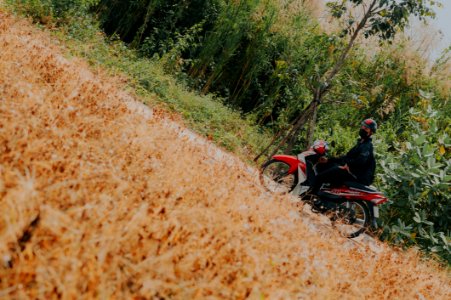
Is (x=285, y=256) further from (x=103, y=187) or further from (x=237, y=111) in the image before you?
(x=237, y=111)

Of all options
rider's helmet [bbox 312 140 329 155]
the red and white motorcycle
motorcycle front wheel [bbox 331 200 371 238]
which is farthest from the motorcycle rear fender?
motorcycle front wheel [bbox 331 200 371 238]

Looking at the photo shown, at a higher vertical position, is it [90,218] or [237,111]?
[90,218]

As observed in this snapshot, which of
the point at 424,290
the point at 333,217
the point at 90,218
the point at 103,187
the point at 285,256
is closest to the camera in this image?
the point at 90,218

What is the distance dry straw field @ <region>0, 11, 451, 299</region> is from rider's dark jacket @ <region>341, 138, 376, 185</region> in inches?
81.9

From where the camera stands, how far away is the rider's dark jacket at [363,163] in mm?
5922

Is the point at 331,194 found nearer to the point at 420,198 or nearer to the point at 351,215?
the point at 351,215

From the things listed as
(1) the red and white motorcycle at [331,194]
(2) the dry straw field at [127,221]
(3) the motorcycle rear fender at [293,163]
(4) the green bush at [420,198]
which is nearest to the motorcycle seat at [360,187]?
(1) the red and white motorcycle at [331,194]

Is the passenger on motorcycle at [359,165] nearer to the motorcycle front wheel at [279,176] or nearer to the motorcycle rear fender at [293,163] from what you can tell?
the motorcycle rear fender at [293,163]

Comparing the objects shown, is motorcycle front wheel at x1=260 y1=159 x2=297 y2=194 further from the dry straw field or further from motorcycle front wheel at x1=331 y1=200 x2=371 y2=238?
the dry straw field

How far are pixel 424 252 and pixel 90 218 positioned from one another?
627cm

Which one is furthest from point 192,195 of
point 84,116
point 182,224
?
point 84,116

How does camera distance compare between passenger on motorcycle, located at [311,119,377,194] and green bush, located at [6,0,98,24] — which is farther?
green bush, located at [6,0,98,24]

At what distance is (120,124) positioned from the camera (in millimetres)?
3451

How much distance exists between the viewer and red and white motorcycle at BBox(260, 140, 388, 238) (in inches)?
231
